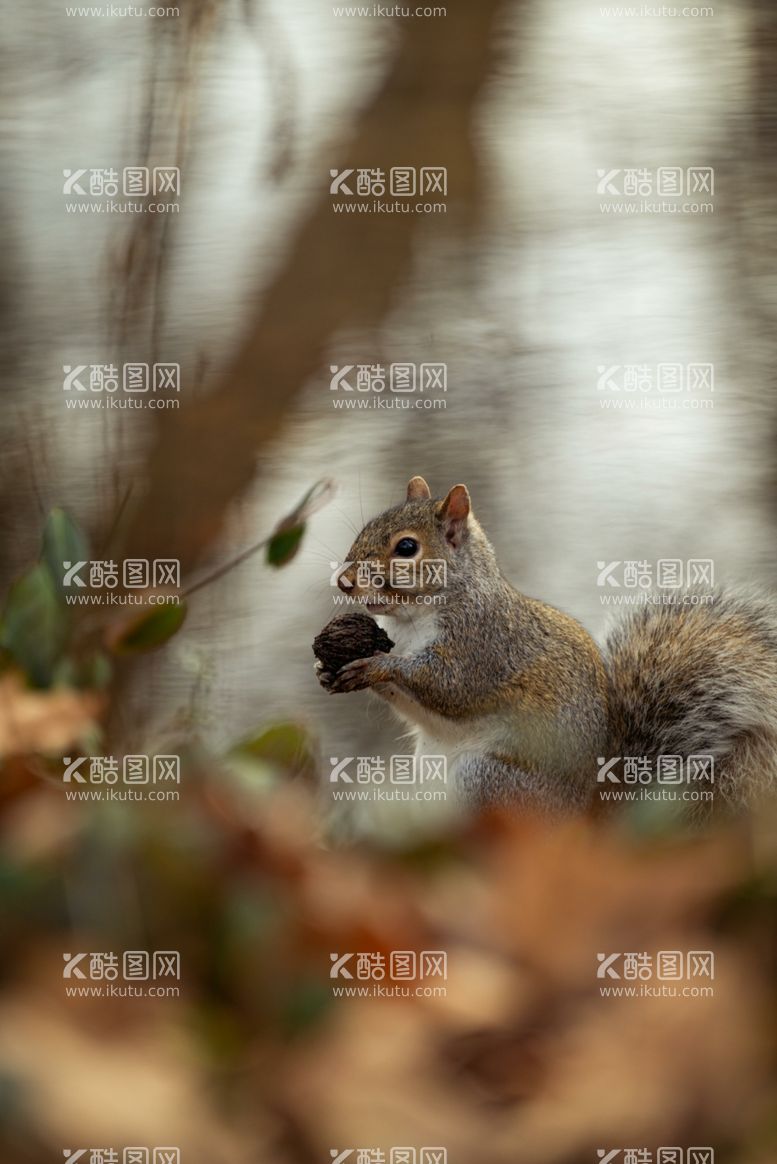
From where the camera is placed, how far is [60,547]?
1.08m

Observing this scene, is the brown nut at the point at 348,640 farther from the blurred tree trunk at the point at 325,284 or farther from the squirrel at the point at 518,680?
the blurred tree trunk at the point at 325,284

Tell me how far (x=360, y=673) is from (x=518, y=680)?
0.52 feet

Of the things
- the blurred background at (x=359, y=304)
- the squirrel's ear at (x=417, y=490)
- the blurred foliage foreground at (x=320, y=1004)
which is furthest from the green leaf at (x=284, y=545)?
the blurred foliage foreground at (x=320, y=1004)

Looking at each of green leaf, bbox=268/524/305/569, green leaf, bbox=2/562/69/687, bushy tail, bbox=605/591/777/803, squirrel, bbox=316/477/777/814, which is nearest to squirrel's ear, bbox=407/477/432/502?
squirrel, bbox=316/477/777/814

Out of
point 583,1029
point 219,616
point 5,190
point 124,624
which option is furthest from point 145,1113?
point 5,190

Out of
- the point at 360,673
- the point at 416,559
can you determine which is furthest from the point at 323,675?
the point at 416,559

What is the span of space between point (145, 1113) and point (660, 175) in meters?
1.13

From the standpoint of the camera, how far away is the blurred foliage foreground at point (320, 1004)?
49cm

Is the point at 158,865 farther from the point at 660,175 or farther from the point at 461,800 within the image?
the point at 660,175

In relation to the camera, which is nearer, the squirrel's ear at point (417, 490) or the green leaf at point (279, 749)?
the green leaf at point (279, 749)

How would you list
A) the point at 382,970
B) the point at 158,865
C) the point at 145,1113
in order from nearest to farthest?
the point at 145,1113
the point at 158,865
the point at 382,970

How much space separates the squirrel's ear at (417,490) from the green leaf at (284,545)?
117 mm

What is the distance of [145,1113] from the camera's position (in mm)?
410

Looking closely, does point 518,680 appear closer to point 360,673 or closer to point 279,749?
point 360,673
